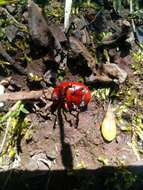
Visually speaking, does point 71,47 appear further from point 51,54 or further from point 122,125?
point 122,125

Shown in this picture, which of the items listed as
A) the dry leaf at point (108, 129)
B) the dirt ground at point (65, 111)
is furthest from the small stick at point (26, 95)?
the dry leaf at point (108, 129)

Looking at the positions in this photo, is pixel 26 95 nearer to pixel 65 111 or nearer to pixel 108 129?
pixel 65 111

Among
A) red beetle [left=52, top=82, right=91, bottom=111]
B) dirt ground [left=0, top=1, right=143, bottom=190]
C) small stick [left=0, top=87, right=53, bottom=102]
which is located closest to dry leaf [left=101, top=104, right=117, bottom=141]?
dirt ground [left=0, top=1, right=143, bottom=190]

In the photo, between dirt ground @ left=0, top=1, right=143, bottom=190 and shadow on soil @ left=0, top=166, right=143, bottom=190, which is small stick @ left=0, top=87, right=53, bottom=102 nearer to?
dirt ground @ left=0, top=1, right=143, bottom=190

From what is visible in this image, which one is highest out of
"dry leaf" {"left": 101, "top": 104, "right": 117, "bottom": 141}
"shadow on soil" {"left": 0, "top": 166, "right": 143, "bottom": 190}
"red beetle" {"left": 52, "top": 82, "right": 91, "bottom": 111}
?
"red beetle" {"left": 52, "top": 82, "right": 91, "bottom": 111}

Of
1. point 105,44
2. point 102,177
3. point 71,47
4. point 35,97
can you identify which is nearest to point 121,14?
point 105,44

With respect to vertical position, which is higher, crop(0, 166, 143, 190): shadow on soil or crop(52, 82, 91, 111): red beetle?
crop(52, 82, 91, 111): red beetle
